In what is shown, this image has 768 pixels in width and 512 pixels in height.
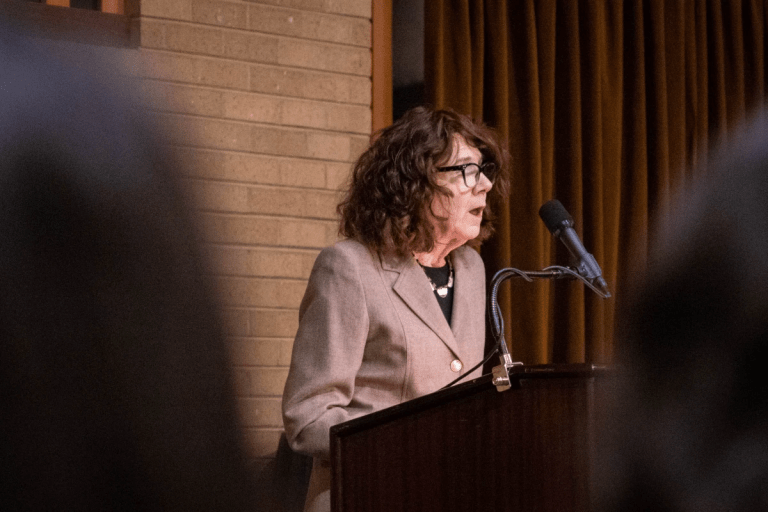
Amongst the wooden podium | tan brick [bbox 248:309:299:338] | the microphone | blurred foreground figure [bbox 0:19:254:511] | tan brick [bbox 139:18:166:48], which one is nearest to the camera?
blurred foreground figure [bbox 0:19:254:511]

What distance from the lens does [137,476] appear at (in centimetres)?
30

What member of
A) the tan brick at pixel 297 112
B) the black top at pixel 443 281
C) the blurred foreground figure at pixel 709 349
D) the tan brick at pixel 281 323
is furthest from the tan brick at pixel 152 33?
the blurred foreground figure at pixel 709 349

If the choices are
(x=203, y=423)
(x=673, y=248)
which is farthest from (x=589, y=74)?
(x=203, y=423)

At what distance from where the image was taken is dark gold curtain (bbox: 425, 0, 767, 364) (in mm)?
3021

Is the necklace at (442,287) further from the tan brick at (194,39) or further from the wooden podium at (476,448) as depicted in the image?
the tan brick at (194,39)

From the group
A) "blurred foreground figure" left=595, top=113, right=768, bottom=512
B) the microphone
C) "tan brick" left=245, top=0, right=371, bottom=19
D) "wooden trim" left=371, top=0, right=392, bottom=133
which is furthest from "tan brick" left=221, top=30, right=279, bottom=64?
"blurred foreground figure" left=595, top=113, right=768, bottom=512

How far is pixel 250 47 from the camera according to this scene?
8.91 feet

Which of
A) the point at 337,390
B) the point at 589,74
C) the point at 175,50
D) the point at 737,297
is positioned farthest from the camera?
the point at 589,74

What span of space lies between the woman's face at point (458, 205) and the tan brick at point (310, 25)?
0.90 metres

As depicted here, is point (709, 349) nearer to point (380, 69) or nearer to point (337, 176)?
point (337, 176)

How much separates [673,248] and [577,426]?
0.87 m

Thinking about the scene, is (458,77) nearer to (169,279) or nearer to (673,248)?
(673,248)

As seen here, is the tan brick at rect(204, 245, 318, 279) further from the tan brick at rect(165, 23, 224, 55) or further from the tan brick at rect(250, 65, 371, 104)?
the tan brick at rect(165, 23, 224, 55)

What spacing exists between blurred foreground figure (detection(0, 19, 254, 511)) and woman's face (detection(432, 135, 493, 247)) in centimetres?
180
